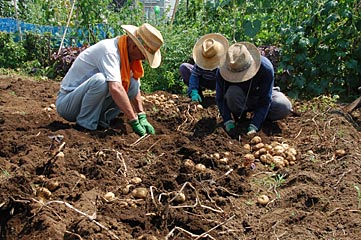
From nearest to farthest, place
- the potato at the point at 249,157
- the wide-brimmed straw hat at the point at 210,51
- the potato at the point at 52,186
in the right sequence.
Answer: the potato at the point at 52,186, the potato at the point at 249,157, the wide-brimmed straw hat at the point at 210,51

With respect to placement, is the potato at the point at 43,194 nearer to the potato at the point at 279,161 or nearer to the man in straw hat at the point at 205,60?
the potato at the point at 279,161

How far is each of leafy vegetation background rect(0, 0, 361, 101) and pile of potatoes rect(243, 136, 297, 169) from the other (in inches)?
98.6

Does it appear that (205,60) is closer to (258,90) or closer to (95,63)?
(258,90)

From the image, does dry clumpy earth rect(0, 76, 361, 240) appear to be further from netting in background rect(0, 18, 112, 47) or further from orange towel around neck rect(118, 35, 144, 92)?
netting in background rect(0, 18, 112, 47)

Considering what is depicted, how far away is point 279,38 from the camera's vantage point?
7352 mm

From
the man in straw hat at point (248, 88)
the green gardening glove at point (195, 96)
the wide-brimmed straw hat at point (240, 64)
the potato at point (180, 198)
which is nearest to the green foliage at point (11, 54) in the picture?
the green gardening glove at point (195, 96)

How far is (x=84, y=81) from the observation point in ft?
14.3

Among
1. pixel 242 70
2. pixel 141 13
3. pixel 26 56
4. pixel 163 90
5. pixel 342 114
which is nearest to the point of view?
pixel 242 70

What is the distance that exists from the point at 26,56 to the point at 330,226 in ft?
24.3

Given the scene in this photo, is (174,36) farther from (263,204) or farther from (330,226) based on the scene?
(330,226)

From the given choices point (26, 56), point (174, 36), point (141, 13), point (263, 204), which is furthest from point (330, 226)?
point (26, 56)

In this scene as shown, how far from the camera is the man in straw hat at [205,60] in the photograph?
485cm

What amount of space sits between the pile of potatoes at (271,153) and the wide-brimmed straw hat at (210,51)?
1.13 m

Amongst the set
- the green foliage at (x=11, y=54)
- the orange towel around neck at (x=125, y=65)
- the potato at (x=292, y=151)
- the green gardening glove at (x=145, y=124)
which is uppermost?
the orange towel around neck at (x=125, y=65)
